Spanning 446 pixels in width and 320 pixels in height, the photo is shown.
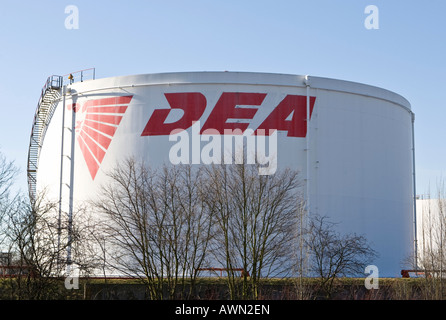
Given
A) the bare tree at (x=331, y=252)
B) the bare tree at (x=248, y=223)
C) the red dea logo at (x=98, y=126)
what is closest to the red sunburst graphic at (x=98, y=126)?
the red dea logo at (x=98, y=126)

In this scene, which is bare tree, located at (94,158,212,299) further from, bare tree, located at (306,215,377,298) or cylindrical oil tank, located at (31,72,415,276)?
bare tree, located at (306,215,377,298)

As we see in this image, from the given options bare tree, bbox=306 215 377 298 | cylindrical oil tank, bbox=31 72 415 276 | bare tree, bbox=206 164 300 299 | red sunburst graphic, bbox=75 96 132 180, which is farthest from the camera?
red sunburst graphic, bbox=75 96 132 180

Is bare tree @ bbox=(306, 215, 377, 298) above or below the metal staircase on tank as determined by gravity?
below

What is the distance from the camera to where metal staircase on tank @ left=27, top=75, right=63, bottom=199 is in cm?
3475

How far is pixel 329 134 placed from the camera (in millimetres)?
31375

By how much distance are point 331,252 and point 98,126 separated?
11.9 meters

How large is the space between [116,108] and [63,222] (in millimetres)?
7021

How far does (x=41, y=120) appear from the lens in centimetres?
3656

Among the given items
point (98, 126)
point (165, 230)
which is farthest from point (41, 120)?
point (165, 230)

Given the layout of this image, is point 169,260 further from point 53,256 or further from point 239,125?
point 239,125

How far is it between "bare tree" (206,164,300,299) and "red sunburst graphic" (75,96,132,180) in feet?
22.0

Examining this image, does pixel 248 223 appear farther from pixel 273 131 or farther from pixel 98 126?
pixel 98 126

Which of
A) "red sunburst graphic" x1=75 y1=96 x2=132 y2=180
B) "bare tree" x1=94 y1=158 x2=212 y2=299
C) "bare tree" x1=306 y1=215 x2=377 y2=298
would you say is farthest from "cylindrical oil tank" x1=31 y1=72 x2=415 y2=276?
"bare tree" x1=94 y1=158 x2=212 y2=299
